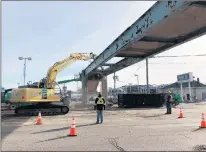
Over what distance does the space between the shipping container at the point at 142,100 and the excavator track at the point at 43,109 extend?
11.5 m

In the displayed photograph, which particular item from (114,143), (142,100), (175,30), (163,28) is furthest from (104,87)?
(114,143)

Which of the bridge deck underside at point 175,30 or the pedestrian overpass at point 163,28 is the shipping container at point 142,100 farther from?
the bridge deck underside at point 175,30

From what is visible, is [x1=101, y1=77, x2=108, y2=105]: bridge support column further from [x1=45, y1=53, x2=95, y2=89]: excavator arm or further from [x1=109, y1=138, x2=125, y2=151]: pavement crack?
[x1=109, y1=138, x2=125, y2=151]: pavement crack

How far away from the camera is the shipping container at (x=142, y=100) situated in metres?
34.3

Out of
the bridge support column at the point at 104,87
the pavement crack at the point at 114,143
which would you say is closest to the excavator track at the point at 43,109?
the pavement crack at the point at 114,143

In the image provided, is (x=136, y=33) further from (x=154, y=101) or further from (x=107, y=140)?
(x=154, y=101)

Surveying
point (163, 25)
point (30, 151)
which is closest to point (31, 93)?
point (163, 25)

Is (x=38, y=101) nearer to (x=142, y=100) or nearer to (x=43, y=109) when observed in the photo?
(x=43, y=109)

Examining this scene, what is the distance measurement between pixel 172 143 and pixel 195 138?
1458 mm

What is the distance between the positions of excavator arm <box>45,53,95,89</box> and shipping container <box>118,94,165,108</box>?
623cm

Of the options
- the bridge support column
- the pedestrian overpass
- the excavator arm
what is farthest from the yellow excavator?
the bridge support column

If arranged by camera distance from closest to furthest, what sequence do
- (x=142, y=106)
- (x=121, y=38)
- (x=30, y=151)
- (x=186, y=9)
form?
(x=30, y=151) → (x=186, y=9) → (x=121, y=38) → (x=142, y=106)

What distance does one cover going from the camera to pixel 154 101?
34.7m

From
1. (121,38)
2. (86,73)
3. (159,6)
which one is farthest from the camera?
(86,73)
